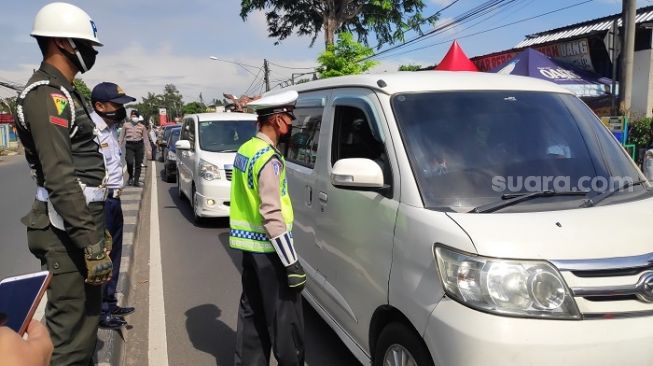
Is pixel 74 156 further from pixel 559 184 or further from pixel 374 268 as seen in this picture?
pixel 559 184

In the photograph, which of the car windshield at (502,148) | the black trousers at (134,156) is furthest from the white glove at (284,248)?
the black trousers at (134,156)

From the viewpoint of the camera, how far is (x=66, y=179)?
232cm

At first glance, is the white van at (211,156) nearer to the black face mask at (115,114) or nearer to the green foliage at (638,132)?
the black face mask at (115,114)

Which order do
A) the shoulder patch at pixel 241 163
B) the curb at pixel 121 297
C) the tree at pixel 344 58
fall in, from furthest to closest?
the tree at pixel 344 58
the curb at pixel 121 297
the shoulder patch at pixel 241 163

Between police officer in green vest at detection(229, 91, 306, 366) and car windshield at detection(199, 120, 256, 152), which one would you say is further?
car windshield at detection(199, 120, 256, 152)

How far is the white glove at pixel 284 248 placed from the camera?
264cm

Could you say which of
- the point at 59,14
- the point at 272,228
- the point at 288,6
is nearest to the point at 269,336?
the point at 272,228

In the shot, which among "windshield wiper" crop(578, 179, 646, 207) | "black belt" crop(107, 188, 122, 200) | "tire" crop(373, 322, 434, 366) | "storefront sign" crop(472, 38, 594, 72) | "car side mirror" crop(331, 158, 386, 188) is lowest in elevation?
"tire" crop(373, 322, 434, 366)

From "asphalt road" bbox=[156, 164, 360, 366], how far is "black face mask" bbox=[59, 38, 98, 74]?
2.27 m

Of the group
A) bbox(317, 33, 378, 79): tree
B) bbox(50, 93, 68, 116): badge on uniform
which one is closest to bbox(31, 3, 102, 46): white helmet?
bbox(50, 93, 68, 116): badge on uniform

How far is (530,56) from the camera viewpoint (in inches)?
498

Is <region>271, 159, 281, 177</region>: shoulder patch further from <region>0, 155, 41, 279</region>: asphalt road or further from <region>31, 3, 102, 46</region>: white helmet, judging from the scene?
<region>0, 155, 41, 279</region>: asphalt road

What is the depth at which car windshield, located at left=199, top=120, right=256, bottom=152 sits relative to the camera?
8.75m

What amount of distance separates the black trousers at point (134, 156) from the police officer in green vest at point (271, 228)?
9.83m
